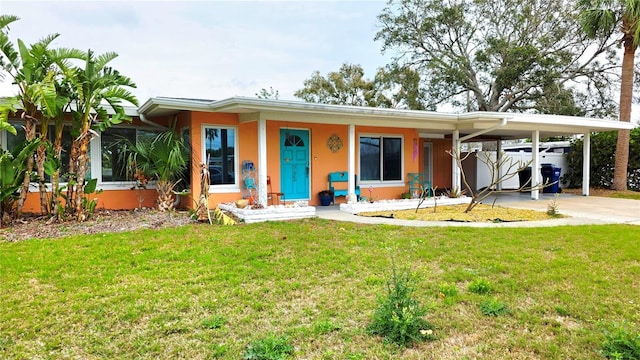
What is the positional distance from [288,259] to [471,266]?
229cm

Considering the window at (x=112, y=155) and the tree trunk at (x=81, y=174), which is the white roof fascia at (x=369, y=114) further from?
the tree trunk at (x=81, y=174)

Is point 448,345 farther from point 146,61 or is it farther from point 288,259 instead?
point 146,61

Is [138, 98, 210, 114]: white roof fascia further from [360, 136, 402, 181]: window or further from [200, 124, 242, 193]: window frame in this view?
[360, 136, 402, 181]: window

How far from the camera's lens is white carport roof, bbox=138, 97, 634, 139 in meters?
8.23

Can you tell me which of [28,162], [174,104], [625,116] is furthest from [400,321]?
[625,116]

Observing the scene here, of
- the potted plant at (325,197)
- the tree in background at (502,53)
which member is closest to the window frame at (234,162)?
the potted plant at (325,197)

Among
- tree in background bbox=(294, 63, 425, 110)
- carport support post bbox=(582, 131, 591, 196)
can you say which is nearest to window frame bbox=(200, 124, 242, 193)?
carport support post bbox=(582, 131, 591, 196)

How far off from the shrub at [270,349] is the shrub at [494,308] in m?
1.81

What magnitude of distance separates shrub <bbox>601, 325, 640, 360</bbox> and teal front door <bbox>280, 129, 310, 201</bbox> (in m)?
8.17

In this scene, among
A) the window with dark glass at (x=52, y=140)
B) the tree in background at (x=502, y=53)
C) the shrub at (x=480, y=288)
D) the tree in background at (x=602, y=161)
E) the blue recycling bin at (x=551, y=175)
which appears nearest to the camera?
the shrub at (x=480, y=288)

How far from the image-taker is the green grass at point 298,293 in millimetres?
2984

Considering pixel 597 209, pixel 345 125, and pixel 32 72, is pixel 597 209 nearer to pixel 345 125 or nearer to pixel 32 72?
pixel 345 125

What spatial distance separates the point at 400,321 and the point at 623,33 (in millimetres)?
16861

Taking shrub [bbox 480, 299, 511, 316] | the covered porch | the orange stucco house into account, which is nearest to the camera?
shrub [bbox 480, 299, 511, 316]
